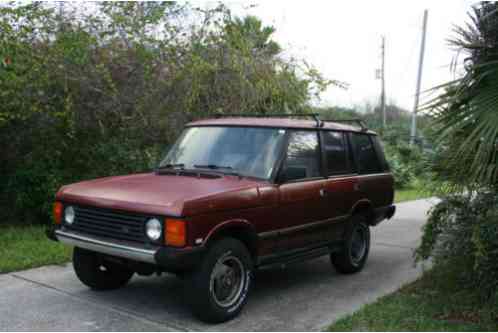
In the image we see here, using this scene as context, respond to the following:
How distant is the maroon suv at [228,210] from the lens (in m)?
4.75

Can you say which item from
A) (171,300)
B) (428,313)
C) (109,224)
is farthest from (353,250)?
(109,224)

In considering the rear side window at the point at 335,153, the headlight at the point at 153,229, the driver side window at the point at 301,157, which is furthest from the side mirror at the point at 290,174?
the headlight at the point at 153,229

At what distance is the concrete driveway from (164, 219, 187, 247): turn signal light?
815mm

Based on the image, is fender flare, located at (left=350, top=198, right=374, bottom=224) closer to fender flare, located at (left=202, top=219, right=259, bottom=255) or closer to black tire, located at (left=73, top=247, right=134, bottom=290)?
fender flare, located at (left=202, top=219, right=259, bottom=255)

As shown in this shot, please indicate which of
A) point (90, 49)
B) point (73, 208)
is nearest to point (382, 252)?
point (73, 208)

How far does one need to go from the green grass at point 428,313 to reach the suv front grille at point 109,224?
1900 mm

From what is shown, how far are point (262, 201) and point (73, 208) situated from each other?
5.97 feet

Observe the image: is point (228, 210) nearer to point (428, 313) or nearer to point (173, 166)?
point (173, 166)

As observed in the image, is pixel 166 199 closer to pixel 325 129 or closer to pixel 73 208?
pixel 73 208

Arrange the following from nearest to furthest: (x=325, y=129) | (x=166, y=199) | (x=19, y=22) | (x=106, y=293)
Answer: (x=166, y=199) → (x=106, y=293) → (x=325, y=129) → (x=19, y=22)

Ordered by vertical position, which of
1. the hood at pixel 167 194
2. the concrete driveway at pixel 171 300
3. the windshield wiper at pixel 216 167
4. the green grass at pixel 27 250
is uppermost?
the windshield wiper at pixel 216 167

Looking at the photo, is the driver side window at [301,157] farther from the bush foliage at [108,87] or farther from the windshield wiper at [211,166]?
the bush foliage at [108,87]

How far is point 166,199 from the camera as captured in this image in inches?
187

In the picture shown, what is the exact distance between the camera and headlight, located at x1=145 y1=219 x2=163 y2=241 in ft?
15.3
